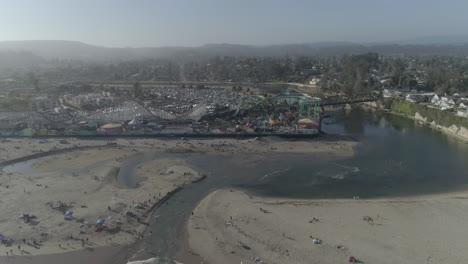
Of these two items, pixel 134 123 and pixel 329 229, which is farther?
pixel 134 123

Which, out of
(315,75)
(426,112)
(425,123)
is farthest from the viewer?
(315,75)

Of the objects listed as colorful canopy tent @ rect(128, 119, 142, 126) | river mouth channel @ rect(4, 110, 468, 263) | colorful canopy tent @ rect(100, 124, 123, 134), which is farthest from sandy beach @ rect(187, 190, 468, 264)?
colorful canopy tent @ rect(128, 119, 142, 126)

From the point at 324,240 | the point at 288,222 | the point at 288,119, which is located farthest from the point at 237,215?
the point at 288,119

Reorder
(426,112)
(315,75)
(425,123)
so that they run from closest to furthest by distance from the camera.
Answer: (425,123) → (426,112) → (315,75)

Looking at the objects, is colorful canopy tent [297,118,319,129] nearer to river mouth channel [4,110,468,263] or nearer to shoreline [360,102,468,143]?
river mouth channel [4,110,468,263]

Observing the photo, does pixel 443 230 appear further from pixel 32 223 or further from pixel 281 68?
pixel 281 68

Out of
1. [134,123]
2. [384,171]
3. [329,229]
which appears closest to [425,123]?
[384,171]

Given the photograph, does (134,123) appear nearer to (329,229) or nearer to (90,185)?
(90,185)

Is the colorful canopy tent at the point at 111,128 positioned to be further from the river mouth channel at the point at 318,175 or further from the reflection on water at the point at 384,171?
the reflection on water at the point at 384,171
